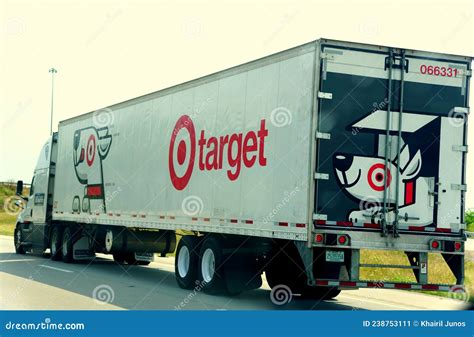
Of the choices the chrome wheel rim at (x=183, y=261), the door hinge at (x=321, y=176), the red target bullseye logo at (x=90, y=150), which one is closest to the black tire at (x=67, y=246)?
the red target bullseye logo at (x=90, y=150)

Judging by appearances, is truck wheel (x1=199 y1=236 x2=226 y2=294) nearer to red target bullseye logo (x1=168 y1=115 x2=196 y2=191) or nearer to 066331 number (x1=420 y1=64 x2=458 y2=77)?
red target bullseye logo (x1=168 y1=115 x2=196 y2=191)

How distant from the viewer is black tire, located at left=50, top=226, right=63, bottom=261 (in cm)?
2236

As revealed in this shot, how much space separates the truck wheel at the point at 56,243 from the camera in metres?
22.4

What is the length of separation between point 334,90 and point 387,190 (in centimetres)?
179

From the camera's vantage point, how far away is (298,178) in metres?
12.0

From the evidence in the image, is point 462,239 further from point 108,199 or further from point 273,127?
point 108,199

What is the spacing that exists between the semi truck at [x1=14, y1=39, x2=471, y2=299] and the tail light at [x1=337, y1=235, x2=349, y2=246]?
2cm

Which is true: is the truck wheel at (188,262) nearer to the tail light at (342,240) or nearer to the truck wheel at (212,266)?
the truck wheel at (212,266)

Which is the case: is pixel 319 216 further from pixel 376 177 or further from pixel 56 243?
pixel 56 243

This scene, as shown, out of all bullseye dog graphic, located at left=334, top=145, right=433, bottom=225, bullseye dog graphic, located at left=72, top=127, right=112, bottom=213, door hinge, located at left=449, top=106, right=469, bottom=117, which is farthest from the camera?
bullseye dog graphic, located at left=72, top=127, right=112, bottom=213

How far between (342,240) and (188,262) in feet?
13.4

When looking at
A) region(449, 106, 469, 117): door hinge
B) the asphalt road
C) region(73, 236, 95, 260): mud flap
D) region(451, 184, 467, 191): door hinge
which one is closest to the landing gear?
the asphalt road

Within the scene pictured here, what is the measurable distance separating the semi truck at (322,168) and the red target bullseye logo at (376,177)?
0.08 feet

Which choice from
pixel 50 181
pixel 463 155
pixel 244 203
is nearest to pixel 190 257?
pixel 244 203
